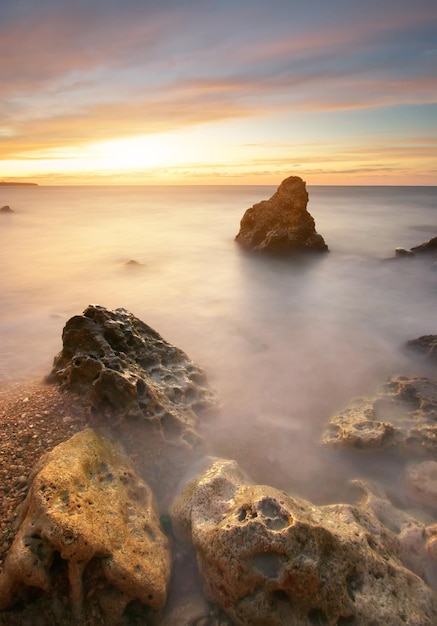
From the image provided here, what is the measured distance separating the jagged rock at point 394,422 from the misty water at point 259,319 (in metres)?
0.32

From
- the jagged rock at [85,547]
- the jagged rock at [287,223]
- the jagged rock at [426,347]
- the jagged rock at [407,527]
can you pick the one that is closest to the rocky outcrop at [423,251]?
the jagged rock at [287,223]

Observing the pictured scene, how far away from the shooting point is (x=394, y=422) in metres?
6.12

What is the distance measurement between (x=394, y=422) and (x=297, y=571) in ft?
11.8

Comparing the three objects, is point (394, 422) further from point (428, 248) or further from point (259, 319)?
point (428, 248)

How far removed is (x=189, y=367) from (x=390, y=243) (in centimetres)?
2069

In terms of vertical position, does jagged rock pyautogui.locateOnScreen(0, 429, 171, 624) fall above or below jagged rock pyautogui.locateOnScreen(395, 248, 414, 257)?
above

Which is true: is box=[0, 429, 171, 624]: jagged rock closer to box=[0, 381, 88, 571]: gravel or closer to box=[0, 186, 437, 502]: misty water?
box=[0, 381, 88, 571]: gravel

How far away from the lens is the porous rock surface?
5062 millimetres

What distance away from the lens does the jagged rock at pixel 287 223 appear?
1836 cm

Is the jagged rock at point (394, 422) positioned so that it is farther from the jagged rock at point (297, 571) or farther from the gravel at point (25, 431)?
the gravel at point (25, 431)

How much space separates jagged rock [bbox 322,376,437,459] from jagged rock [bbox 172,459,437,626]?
2.01 metres

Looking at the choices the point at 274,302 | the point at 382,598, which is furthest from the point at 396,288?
the point at 382,598

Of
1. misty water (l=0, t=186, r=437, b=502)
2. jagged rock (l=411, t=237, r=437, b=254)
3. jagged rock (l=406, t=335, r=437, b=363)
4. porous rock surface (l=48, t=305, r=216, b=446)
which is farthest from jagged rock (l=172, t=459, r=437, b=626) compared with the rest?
jagged rock (l=411, t=237, r=437, b=254)

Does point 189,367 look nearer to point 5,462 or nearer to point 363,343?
point 5,462
